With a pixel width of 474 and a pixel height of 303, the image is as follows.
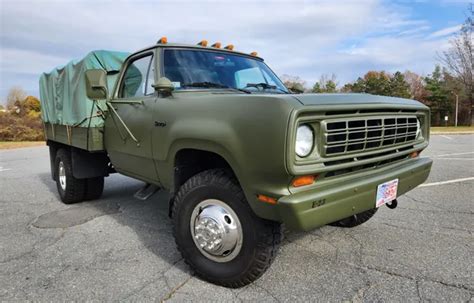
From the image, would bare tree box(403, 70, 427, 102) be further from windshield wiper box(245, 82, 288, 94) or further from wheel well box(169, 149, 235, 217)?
wheel well box(169, 149, 235, 217)

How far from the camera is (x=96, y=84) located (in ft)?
12.0

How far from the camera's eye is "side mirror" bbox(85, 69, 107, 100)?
144 inches

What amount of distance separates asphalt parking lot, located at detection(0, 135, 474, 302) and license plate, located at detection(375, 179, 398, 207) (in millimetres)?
619

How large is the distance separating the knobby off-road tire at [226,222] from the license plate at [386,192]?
0.77m

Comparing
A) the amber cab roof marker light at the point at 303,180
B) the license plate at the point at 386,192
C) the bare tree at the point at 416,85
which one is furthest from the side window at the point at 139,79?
the bare tree at the point at 416,85

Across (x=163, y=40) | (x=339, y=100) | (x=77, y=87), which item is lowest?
(x=339, y=100)

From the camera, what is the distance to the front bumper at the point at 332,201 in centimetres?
211

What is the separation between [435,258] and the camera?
303cm

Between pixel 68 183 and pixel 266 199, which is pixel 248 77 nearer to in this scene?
pixel 266 199

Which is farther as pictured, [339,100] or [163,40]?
[163,40]

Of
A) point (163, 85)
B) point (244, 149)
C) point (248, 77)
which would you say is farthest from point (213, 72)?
point (244, 149)

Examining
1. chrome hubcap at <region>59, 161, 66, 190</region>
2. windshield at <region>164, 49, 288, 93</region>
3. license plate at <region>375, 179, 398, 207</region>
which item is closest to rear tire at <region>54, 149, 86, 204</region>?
chrome hubcap at <region>59, 161, 66, 190</region>

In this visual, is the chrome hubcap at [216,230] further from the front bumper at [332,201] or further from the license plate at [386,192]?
the license plate at [386,192]

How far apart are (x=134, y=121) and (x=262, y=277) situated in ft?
6.38
